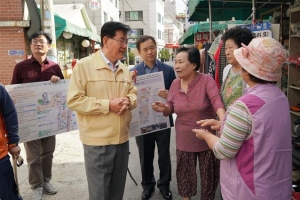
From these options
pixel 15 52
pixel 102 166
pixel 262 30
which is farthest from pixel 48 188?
pixel 15 52

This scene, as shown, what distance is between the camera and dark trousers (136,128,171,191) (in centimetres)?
340

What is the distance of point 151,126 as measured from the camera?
10.6 feet

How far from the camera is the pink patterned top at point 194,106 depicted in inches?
104

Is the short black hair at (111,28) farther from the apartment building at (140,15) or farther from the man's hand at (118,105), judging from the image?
the apartment building at (140,15)

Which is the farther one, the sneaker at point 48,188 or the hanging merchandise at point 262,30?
the sneaker at point 48,188

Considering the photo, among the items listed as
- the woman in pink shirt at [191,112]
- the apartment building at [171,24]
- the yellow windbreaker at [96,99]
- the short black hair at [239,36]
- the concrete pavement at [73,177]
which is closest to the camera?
the yellow windbreaker at [96,99]

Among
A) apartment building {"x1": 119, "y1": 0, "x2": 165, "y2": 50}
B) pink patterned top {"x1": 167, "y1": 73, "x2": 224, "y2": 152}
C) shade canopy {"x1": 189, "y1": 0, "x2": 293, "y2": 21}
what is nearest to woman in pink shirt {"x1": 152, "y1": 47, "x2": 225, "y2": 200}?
pink patterned top {"x1": 167, "y1": 73, "x2": 224, "y2": 152}

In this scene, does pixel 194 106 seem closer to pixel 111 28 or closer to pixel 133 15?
pixel 111 28

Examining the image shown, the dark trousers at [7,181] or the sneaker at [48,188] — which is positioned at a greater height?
the dark trousers at [7,181]

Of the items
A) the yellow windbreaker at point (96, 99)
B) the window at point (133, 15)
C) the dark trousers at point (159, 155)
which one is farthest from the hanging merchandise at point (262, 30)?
the window at point (133, 15)

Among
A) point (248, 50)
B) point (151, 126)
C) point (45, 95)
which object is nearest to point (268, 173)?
point (248, 50)

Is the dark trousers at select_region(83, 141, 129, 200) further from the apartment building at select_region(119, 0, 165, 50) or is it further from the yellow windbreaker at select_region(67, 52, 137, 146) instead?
the apartment building at select_region(119, 0, 165, 50)

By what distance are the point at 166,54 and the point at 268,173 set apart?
43048mm

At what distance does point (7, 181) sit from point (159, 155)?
171 cm
